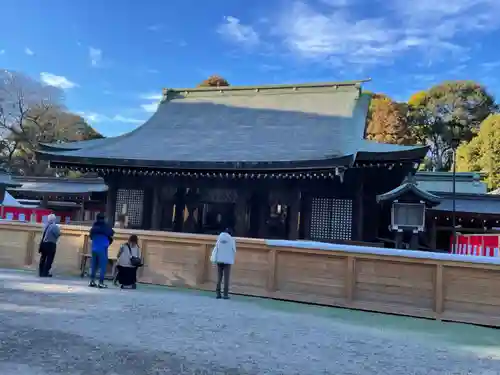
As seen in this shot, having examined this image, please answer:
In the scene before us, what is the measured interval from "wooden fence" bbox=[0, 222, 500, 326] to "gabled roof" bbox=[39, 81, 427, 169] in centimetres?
334

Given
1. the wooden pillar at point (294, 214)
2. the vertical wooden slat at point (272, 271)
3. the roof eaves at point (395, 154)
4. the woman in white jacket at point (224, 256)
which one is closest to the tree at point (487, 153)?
the roof eaves at point (395, 154)

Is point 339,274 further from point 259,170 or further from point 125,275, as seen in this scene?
point 259,170

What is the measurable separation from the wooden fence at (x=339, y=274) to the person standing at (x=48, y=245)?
608mm

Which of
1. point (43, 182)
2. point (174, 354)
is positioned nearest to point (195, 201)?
point (174, 354)

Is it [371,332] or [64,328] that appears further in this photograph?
[371,332]

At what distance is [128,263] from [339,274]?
4.16 meters

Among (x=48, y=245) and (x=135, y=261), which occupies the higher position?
(x=48, y=245)

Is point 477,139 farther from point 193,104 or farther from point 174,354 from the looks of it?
point 174,354

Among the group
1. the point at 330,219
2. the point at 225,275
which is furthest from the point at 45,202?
the point at 225,275

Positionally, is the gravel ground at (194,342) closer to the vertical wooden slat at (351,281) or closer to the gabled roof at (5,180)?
the vertical wooden slat at (351,281)

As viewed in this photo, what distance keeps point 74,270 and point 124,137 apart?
680 cm

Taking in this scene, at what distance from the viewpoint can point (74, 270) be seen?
33.0ft

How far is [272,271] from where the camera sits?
8297 mm

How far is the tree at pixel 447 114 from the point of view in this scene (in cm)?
3981
